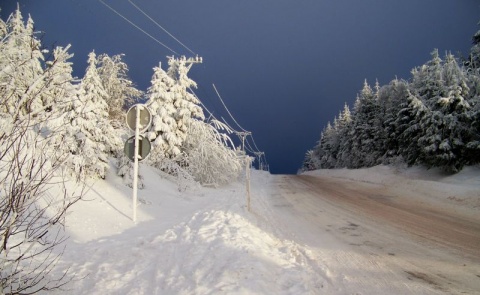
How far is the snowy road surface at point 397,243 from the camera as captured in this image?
4.45m

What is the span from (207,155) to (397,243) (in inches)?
567

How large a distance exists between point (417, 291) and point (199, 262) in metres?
3.08

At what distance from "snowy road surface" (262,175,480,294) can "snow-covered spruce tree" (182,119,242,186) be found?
8.80 meters

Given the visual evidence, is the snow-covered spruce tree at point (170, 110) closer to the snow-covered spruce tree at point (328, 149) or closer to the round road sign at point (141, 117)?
the round road sign at point (141, 117)

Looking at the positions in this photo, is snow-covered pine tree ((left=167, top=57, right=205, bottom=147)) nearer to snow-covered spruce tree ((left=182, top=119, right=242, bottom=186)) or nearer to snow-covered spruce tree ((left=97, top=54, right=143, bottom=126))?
snow-covered spruce tree ((left=182, top=119, right=242, bottom=186))

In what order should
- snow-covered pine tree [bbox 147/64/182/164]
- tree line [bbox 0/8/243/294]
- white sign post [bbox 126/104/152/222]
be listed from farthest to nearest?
snow-covered pine tree [bbox 147/64/182/164], white sign post [bbox 126/104/152/222], tree line [bbox 0/8/243/294]

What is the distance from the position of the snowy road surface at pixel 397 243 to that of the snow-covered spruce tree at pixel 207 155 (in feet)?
28.9

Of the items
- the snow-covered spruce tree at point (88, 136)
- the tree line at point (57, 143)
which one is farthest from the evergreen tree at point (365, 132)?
the snow-covered spruce tree at point (88, 136)

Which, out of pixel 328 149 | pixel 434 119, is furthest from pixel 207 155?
pixel 328 149

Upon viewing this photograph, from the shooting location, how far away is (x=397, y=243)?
6.55 m

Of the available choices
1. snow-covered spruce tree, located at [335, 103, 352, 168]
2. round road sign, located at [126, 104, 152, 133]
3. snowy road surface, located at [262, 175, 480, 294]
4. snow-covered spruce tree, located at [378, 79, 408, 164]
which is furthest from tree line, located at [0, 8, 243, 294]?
snow-covered spruce tree, located at [335, 103, 352, 168]

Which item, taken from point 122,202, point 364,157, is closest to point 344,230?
point 122,202

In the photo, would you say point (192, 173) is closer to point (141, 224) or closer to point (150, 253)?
point (141, 224)

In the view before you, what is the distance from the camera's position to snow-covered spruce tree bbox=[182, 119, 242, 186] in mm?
19281
